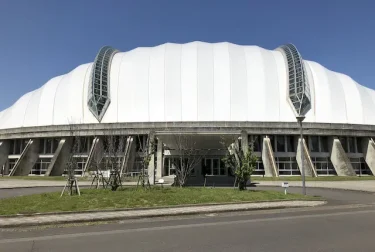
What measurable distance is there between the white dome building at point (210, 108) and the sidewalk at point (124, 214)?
24.7 metres

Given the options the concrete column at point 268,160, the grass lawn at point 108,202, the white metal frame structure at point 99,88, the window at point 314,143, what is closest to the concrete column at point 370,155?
the window at point 314,143

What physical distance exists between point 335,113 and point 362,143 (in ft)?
20.2

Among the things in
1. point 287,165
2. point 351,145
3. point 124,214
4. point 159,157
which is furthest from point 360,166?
point 124,214

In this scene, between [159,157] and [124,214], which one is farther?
[159,157]

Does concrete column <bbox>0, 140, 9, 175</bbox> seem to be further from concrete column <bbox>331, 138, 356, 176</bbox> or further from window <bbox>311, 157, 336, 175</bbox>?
concrete column <bbox>331, 138, 356, 176</bbox>

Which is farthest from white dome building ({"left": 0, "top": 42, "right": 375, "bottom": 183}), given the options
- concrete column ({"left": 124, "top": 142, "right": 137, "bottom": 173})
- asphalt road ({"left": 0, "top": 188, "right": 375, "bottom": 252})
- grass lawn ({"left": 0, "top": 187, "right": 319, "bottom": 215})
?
asphalt road ({"left": 0, "top": 188, "right": 375, "bottom": 252})

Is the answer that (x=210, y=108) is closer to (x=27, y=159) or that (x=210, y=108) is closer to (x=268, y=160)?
(x=268, y=160)

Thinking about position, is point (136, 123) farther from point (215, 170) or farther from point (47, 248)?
point (47, 248)

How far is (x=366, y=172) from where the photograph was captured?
47.1 metres

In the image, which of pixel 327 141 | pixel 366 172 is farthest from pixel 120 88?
pixel 366 172

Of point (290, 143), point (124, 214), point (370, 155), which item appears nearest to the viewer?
point (124, 214)

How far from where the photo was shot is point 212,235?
913cm

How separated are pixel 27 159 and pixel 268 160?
34918 millimetres

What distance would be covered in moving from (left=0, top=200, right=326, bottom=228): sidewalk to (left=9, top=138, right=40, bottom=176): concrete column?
3643 centimetres
